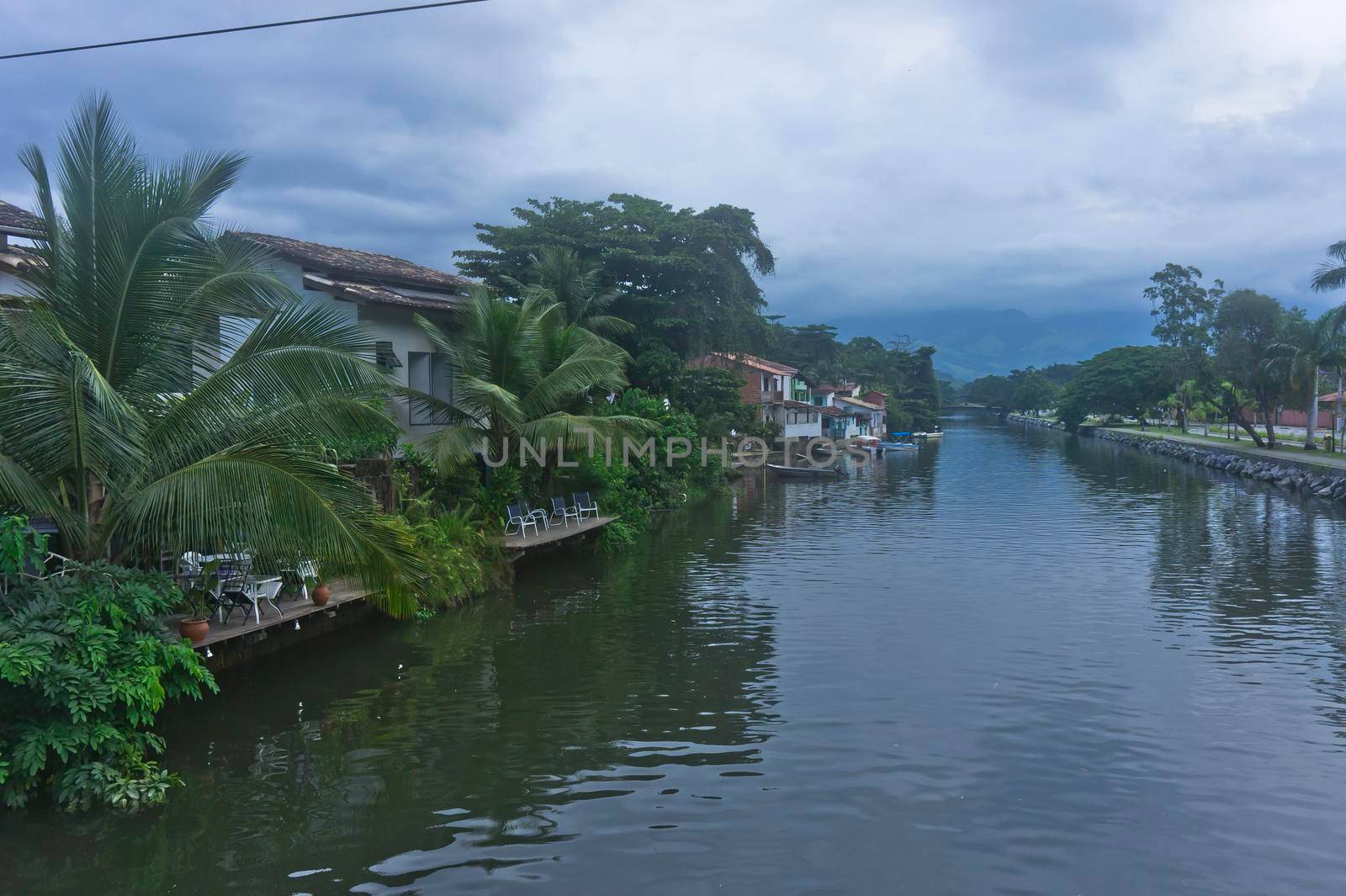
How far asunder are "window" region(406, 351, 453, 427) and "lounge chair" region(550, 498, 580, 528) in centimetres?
338

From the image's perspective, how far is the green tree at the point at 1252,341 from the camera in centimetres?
5388

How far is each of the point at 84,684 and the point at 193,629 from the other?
8.46 feet

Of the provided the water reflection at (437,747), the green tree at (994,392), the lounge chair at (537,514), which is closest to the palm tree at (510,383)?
the lounge chair at (537,514)

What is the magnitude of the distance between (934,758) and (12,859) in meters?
8.31

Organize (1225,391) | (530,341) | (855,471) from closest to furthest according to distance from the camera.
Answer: (530,341) → (855,471) → (1225,391)

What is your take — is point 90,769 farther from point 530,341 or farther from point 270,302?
point 530,341

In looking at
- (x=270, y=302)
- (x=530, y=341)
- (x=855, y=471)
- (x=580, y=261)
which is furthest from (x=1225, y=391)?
(x=270, y=302)

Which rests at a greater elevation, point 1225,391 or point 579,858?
point 1225,391

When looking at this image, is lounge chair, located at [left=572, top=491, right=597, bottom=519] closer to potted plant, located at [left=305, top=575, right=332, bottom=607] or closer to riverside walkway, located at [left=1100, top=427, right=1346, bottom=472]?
potted plant, located at [left=305, top=575, right=332, bottom=607]

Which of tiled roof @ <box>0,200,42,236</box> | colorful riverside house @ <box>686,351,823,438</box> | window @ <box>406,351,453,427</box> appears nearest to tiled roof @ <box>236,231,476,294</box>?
window @ <box>406,351,453,427</box>

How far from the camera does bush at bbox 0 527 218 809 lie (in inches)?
303

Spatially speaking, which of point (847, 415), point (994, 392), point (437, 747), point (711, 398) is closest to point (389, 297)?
point (437, 747)

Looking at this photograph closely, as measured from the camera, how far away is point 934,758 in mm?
9586

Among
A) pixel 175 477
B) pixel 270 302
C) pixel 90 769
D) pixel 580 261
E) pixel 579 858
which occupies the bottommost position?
pixel 579 858
